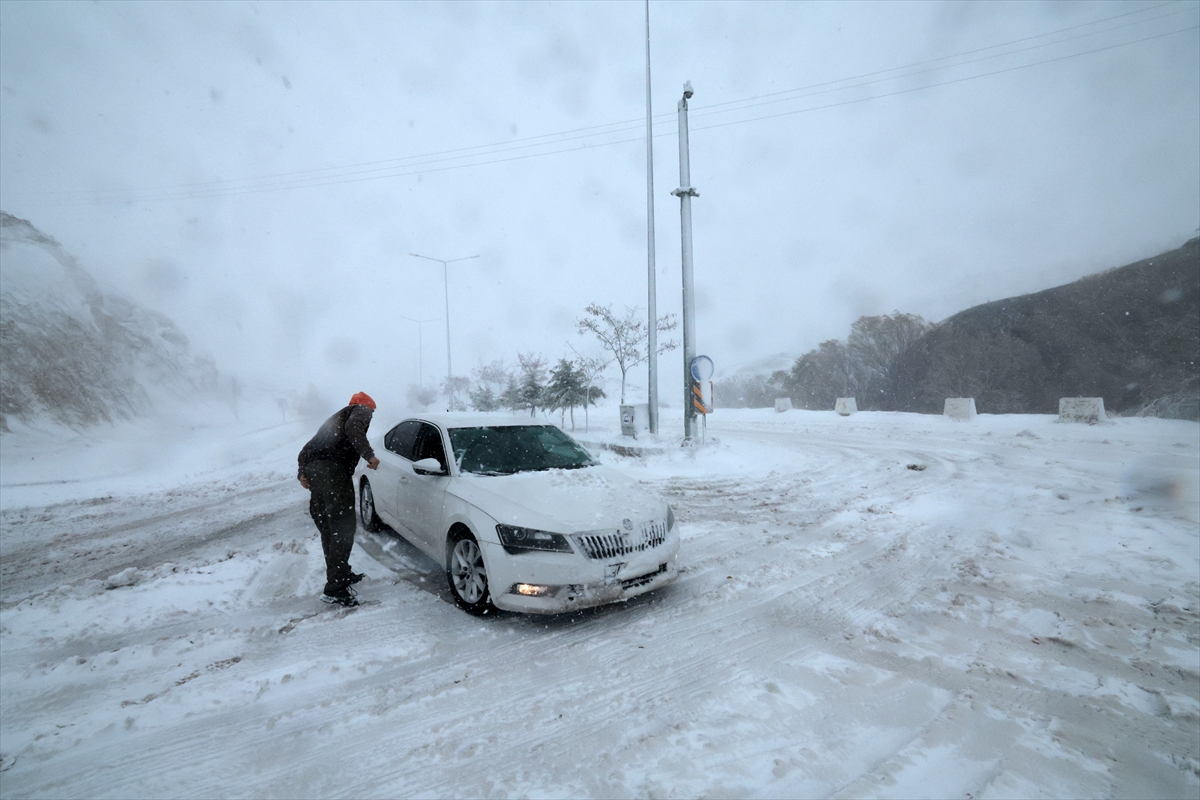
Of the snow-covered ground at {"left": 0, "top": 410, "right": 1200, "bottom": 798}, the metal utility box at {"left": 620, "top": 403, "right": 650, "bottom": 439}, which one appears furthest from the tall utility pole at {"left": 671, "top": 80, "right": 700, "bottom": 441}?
the snow-covered ground at {"left": 0, "top": 410, "right": 1200, "bottom": 798}

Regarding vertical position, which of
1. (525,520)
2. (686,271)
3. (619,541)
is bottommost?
(619,541)

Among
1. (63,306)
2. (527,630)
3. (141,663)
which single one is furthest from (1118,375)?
(63,306)

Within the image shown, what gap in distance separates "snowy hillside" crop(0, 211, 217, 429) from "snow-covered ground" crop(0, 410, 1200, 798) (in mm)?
13481

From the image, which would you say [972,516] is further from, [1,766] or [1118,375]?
[1118,375]

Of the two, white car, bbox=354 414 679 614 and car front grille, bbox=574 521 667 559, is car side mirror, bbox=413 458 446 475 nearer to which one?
white car, bbox=354 414 679 614

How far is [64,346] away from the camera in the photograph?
61.0ft

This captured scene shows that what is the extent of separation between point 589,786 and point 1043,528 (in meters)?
6.24

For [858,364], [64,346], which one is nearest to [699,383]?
[64,346]

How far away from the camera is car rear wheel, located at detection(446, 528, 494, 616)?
362 cm

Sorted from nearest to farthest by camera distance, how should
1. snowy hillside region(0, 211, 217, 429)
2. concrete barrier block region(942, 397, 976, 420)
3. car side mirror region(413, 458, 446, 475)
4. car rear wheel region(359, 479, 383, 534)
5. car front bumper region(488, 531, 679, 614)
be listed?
car front bumper region(488, 531, 679, 614), car side mirror region(413, 458, 446, 475), car rear wheel region(359, 479, 383, 534), snowy hillside region(0, 211, 217, 429), concrete barrier block region(942, 397, 976, 420)

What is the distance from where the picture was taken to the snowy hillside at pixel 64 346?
15.1 meters

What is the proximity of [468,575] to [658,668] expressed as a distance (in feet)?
5.25

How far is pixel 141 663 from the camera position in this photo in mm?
3102

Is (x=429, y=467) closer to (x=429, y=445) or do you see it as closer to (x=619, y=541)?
(x=429, y=445)
